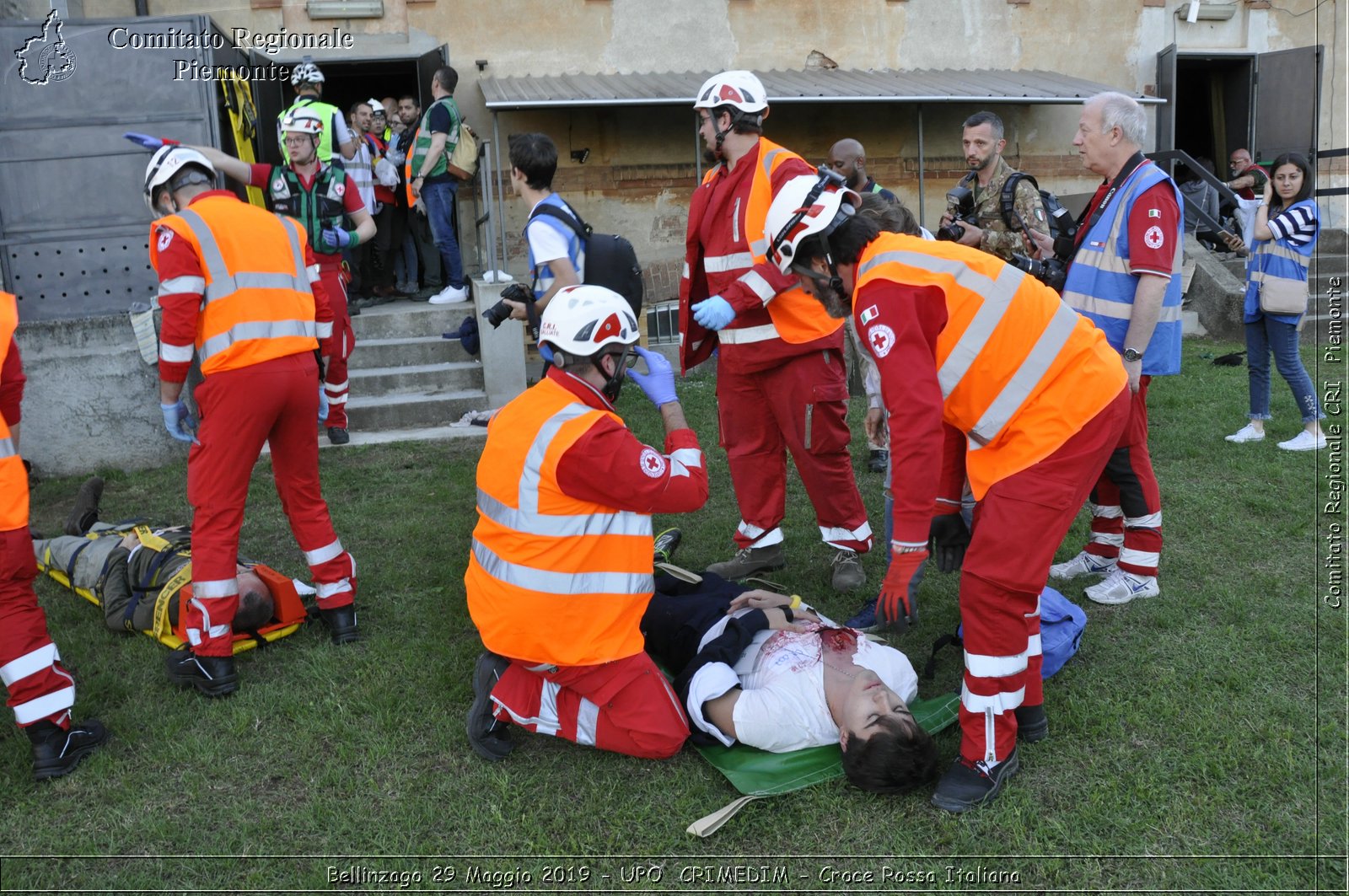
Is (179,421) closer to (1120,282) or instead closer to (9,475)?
(9,475)

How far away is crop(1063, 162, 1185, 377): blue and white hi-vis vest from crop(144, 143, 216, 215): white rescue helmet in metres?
3.93

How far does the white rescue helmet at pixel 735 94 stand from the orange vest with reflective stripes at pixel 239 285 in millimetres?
2047

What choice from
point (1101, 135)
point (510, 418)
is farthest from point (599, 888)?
point (1101, 135)

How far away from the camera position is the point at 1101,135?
4578mm

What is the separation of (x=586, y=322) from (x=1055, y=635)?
217cm

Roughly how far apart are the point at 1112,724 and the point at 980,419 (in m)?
1.31

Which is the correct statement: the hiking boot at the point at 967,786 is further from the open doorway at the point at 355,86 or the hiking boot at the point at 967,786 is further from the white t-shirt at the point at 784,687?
the open doorway at the point at 355,86

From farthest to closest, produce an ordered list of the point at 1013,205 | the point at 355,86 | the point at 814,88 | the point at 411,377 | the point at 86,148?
1. the point at 355,86
2. the point at 814,88
3. the point at 411,377
4. the point at 86,148
5. the point at 1013,205

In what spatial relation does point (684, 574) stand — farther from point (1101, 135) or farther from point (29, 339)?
point (29, 339)

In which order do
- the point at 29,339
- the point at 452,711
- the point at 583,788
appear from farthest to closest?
1. the point at 29,339
2. the point at 452,711
3. the point at 583,788

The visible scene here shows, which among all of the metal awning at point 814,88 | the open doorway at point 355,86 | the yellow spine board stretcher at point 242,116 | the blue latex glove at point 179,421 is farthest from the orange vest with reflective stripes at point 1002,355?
the open doorway at point 355,86

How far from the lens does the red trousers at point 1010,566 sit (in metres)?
3.10

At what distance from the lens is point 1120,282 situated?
15.1 ft

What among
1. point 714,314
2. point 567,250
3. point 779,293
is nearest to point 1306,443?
point 779,293
